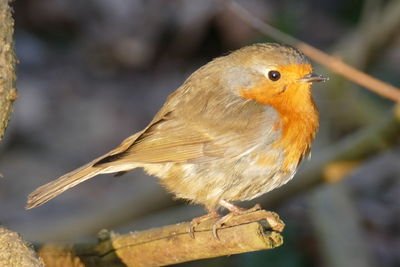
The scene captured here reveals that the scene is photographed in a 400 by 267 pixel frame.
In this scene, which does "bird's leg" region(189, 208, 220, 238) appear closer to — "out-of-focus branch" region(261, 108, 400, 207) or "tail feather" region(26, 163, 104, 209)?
"tail feather" region(26, 163, 104, 209)

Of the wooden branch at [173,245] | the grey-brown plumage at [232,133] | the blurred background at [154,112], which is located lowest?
the wooden branch at [173,245]

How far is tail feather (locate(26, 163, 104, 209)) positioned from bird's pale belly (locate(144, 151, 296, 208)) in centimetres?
36

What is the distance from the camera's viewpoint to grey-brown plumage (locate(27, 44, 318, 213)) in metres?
3.62

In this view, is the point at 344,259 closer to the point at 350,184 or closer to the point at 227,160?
the point at 350,184

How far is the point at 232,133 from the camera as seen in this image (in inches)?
146

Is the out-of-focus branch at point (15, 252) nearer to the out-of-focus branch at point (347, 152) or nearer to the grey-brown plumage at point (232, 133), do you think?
the grey-brown plumage at point (232, 133)

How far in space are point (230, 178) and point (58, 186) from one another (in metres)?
0.69

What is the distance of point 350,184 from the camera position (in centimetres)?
698

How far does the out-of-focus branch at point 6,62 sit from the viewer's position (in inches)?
108

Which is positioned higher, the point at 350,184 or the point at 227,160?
the point at 350,184

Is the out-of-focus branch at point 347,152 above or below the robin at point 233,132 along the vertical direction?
above

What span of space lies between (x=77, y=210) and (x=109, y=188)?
43 cm

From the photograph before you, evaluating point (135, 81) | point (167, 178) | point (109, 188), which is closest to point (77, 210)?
point (109, 188)

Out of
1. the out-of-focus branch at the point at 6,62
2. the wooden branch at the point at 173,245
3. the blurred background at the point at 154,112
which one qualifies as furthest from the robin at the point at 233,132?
the blurred background at the point at 154,112
